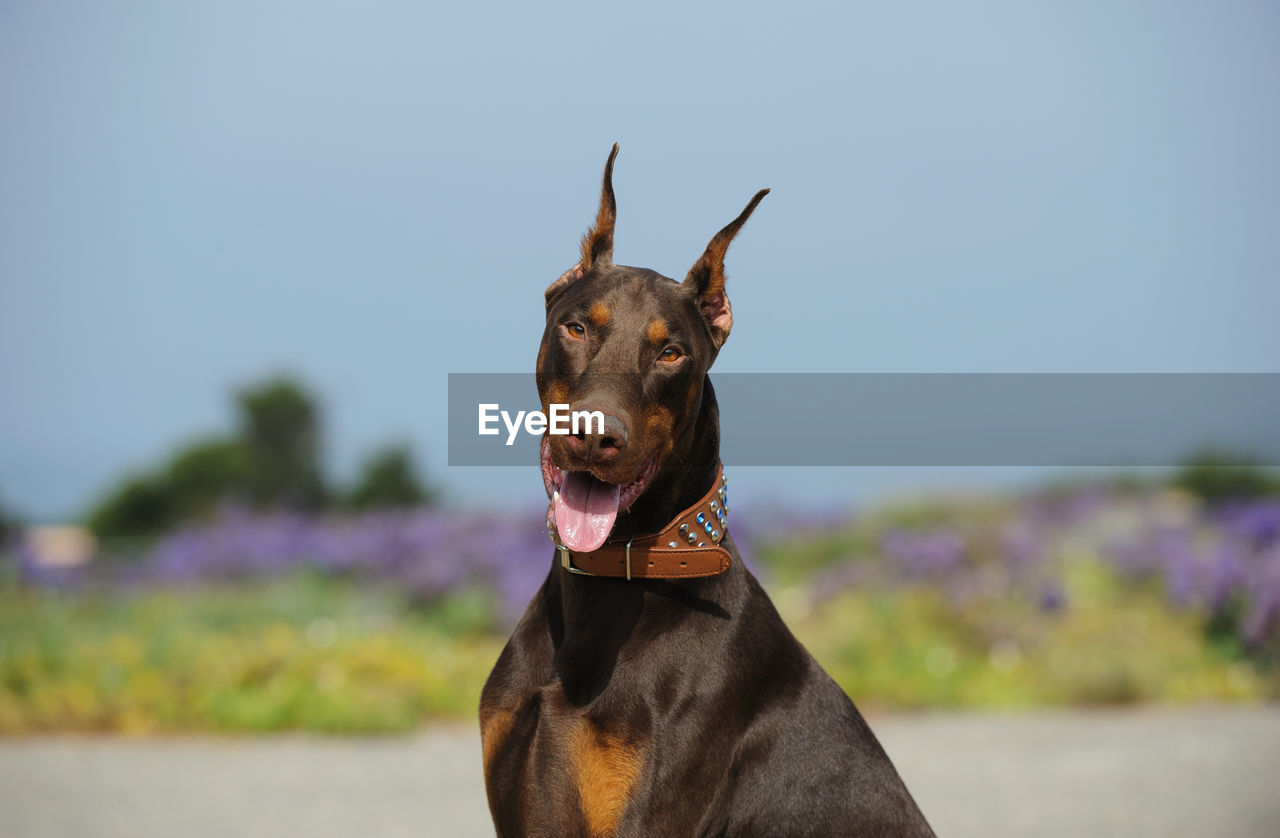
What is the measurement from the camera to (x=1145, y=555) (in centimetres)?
1259

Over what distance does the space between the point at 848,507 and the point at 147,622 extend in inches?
310

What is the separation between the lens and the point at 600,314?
10.1 feet

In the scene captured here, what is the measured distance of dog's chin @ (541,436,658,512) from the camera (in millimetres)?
2998

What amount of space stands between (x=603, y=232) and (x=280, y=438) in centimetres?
2044

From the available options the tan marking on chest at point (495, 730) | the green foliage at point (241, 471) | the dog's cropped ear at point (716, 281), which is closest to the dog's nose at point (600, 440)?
the dog's cropped ear at point (716, 281)

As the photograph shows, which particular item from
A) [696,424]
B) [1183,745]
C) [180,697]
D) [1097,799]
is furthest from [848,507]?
[696,424]

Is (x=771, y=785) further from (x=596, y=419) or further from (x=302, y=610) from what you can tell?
(x=302, y=610)

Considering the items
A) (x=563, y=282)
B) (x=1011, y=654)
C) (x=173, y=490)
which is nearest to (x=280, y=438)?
(x=173, y=490)

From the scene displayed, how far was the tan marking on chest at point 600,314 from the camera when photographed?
10.1 feet

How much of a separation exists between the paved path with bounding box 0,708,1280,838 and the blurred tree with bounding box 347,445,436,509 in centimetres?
1047

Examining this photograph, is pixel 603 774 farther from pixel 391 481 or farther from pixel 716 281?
pixel 391 481

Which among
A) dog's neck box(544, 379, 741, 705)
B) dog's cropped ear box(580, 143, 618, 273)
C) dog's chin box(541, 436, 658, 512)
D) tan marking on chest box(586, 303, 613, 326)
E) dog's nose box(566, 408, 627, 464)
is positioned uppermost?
dog's cropped ear box(580, 143, 618, 273)

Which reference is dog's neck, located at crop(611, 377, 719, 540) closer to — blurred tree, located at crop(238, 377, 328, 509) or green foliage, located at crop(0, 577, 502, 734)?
green foliage, located at crop(0, 577, 502, 734)

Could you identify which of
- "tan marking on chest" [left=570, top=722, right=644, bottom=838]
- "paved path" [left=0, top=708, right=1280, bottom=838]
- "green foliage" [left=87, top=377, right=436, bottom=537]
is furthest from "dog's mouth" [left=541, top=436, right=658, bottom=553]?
"green foliage" [left=87, top=377, right=436, bottom=537]
